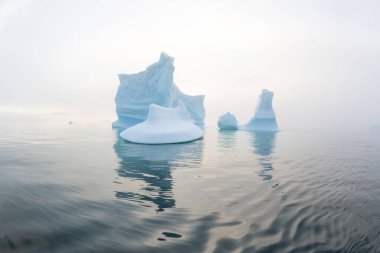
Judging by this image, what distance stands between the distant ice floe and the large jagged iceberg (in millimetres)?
6280

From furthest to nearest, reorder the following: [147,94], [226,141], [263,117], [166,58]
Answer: [263,117] < [147,94] < [166,58] < [226,141]

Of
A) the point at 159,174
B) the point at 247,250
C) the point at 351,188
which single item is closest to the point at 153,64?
the point at 159,174

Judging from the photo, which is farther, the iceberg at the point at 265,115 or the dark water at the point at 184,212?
the iceberg at the point at 265,115

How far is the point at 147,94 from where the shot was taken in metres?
39.8

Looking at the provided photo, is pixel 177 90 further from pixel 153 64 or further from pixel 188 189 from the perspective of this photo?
pixel 188 189

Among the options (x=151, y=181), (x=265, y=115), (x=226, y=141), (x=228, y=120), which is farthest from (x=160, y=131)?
(x=265, y=115)

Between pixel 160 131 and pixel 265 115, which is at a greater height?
pixel 265 115

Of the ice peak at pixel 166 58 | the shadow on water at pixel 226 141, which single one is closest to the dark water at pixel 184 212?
the shadow on water at pixel 226 141

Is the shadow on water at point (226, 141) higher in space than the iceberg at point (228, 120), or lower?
lower

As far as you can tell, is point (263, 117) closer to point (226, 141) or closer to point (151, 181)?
point (226, 141)

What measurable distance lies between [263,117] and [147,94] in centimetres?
2577

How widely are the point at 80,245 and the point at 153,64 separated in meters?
37.3

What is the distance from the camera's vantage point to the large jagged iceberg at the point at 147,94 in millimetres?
37719

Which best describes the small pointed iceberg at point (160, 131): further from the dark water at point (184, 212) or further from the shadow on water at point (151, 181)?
the dark water at point (184, 212)
